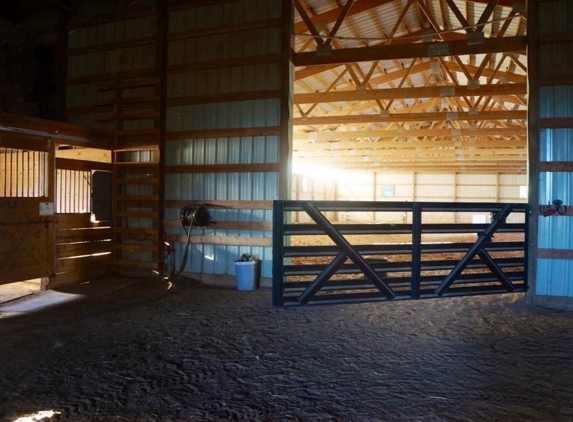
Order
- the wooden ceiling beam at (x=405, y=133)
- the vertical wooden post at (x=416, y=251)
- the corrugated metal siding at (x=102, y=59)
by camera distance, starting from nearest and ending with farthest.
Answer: the vertical wooden post at (x=416, y=251) → the corrugated metal siding at (x=102, y=59) → the wooden ceiling beam at (x=405, y=133)

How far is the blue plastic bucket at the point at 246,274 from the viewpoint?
682 cm

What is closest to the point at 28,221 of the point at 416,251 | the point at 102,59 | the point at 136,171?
the point at 136,171

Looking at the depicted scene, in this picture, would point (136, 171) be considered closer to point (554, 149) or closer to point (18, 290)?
point (18, 290)

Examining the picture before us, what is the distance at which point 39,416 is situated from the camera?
2.81 metres

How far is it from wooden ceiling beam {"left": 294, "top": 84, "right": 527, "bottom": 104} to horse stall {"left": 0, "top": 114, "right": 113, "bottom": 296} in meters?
5.34

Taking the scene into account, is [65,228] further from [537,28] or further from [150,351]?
[537,28]

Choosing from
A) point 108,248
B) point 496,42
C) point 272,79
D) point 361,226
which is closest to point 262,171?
point 272,79

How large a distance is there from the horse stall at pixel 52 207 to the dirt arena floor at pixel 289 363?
58.5 inches

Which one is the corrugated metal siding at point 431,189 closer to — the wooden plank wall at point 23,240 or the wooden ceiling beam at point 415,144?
the wooden ceiling beam at point 415,144

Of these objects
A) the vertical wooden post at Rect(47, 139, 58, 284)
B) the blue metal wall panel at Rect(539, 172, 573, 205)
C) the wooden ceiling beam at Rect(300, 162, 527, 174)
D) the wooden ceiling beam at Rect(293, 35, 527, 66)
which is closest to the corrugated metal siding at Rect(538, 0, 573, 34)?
the wooden ceiling beam at Rect(293, 35, 527, 66)

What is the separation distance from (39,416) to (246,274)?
4179 mm

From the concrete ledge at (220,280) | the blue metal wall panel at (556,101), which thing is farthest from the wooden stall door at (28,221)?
the blue metal wall panel at (556,101)

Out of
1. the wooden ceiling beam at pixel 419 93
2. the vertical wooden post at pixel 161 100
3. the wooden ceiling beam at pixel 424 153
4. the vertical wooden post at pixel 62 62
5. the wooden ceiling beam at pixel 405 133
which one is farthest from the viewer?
the wooden ceiling beam at pixel 424 153

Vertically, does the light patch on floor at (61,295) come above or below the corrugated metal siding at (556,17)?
below
